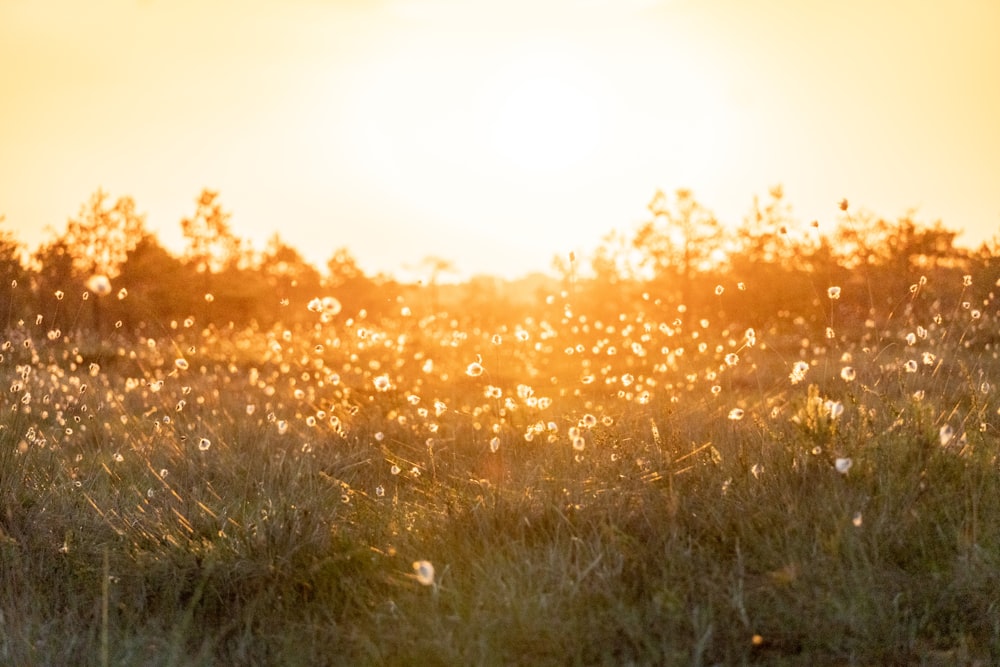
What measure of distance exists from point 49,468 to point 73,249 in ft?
48.7

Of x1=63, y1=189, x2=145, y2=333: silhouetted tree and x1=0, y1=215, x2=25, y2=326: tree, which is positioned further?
x1=63, y1=189, x2=145, y2=333: silhouetted tree

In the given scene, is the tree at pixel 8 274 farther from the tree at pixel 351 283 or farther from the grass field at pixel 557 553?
the tree at pixel 351 283

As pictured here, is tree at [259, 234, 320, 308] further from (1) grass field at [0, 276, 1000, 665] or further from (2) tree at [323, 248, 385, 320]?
(1) grass field at [0, 276, 1000, 665]

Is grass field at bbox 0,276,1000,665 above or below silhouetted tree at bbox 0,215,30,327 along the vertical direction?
below

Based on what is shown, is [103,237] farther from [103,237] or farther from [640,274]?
[640,274]

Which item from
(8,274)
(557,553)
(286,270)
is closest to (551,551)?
(557,553)

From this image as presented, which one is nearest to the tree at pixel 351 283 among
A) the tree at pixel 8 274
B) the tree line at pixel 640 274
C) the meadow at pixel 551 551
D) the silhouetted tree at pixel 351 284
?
the silhouetted tree at pixel 351 284

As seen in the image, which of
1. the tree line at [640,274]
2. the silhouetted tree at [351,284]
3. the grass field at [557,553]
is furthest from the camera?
the silhouetted tree at [351,284]

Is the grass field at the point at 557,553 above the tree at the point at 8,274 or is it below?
below

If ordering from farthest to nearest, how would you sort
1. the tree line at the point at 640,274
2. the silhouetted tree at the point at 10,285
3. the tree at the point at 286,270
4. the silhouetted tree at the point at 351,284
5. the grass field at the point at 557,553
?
the silhouetted tree at the point at 351,284
the tree at the point at 286,270
the tree line at the point at 640,274
the silhouetted tree at the point at 10,285
the grass field at the point at 557,553

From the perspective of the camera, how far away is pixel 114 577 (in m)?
3.70

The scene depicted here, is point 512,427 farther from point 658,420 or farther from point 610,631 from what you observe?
point 610,631

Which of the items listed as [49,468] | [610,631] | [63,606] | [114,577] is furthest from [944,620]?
[49,468]


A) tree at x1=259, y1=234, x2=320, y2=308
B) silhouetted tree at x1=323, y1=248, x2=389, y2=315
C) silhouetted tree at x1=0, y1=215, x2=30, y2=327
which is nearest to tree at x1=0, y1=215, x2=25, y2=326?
silhouetted tree at x1=0, y1=215, x2=30, y2=327
